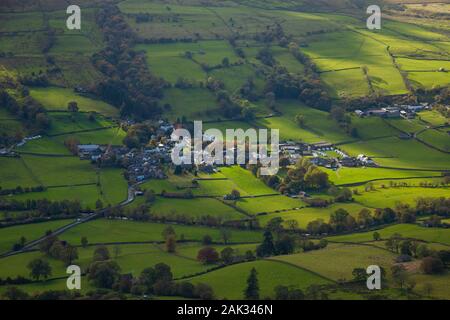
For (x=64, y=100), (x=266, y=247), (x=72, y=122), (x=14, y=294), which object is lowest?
(x=14, y=294)

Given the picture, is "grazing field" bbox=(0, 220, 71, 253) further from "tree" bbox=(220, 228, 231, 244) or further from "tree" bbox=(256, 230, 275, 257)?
"tree" bbox=(256, 230, 275, 257)

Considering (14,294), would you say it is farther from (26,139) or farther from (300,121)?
(300,121)

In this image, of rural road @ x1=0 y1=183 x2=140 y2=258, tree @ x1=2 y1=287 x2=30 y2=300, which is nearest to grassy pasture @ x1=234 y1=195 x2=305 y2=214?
rural road @ x1=0 y1=183 x2=140 y2=258

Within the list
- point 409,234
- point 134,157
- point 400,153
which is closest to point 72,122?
point 134,157

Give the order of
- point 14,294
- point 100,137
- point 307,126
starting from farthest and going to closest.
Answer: point 307,126 < point 100,137 < point 14,294

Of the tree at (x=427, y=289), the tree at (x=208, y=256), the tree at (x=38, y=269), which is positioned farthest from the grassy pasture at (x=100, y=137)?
the tree at (x=427, y=289)
